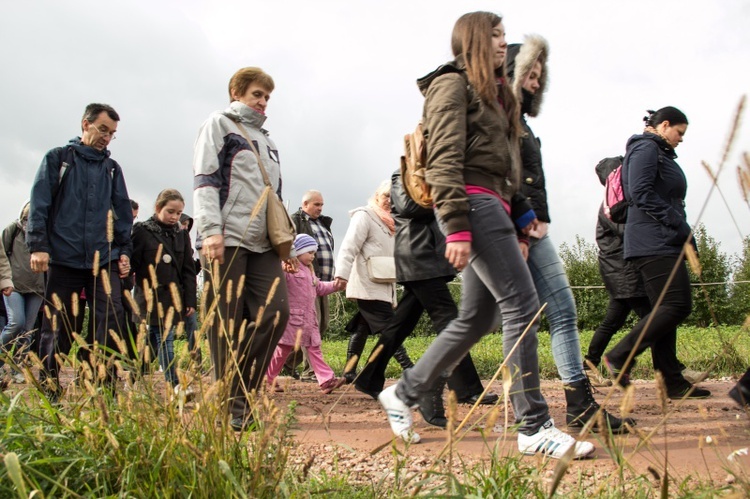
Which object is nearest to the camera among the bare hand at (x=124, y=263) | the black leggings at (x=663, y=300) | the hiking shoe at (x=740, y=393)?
the hiking shoe at (x=740, y=393)

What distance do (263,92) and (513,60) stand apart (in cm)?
164

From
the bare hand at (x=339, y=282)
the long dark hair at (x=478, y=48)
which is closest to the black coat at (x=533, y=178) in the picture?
the long dark hair at (x=478, y=48)

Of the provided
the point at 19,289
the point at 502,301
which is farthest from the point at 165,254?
the point at 502,301

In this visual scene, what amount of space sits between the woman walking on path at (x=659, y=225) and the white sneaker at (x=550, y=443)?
200 cm

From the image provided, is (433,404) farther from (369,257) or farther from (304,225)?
(304,225)

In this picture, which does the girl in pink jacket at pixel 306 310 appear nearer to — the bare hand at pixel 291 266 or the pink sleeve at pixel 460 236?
the bare hand at pixel 291 266

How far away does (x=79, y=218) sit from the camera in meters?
5.35

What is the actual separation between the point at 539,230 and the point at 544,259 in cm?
17

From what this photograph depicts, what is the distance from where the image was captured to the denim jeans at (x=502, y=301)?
357cm

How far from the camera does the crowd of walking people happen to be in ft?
11.5

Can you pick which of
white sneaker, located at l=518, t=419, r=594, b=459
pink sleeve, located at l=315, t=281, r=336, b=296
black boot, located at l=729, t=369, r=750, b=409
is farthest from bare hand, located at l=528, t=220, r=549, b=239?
pink sleeve, located at l=315, t=281, r=336, b=296

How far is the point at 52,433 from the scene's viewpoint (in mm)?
2404

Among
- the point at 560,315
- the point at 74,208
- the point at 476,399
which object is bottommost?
the point at 476,399

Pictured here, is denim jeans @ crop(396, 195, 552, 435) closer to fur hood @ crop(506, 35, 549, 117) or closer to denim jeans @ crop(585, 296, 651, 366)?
fur hood @ crop(506, 35, 549, 117)
